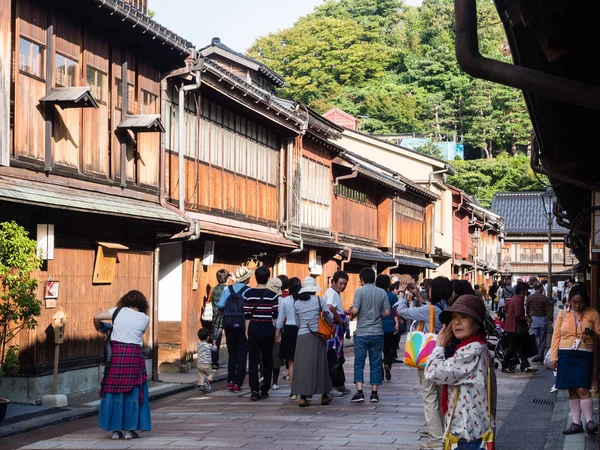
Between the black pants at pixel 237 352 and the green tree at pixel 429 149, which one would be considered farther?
the green tree at pixel 429 149

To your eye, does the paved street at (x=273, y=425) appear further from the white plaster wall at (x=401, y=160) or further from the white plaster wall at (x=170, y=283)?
the white plaster wall at (x=401, y=160)

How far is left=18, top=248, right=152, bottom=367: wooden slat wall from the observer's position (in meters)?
14.0

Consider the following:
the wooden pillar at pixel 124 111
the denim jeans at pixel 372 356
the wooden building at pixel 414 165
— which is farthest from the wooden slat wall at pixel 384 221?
the denim jeans at pixel 372 356

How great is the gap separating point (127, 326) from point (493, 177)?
236ft

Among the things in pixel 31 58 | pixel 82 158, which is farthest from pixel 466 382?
pixel 82 158

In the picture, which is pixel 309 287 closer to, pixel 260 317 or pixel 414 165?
pixel 260 317

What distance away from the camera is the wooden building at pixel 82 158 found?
1338 centimetres

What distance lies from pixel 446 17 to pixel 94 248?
78.3m

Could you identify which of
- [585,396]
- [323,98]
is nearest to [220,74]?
[585,396]

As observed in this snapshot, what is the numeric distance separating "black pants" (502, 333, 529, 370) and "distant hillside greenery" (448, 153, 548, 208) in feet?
178

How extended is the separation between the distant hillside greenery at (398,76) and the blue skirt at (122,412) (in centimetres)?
5839

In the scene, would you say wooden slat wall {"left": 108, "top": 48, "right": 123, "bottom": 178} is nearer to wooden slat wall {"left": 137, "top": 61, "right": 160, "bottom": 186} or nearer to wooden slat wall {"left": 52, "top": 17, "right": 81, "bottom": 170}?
wooden slat wall {"left": 137, "top": 61, "right": 160, "bottom": 186}

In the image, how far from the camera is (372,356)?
48.2ft

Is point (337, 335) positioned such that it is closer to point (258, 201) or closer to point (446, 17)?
point (258, 201)
